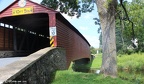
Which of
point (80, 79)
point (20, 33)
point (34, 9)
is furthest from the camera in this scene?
point (20, 33)

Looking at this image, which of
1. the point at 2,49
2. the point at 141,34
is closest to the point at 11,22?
the point at 2,49

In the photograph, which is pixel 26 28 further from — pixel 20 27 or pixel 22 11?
pixel 22 11

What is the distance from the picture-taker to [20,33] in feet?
47.8

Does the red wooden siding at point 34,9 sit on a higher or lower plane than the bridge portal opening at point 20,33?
higher

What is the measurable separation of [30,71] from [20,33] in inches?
376

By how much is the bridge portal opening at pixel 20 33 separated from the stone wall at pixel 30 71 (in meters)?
4.98

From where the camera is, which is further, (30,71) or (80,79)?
(80,79)

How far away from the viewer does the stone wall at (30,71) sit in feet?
13.8

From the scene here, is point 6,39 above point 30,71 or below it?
above

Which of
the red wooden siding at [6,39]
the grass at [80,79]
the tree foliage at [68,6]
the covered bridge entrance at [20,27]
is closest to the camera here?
the grass at [80,79]

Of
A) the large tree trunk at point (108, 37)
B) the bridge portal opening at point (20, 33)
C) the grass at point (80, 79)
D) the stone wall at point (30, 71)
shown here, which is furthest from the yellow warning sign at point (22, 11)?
the grass at point (80, 79)

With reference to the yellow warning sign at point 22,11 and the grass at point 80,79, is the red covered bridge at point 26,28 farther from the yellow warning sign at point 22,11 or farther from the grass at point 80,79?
the grass at point 80,79

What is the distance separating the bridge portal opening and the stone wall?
4.98 metres


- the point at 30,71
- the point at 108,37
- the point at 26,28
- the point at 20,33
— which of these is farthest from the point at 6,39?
the point at 30,71
